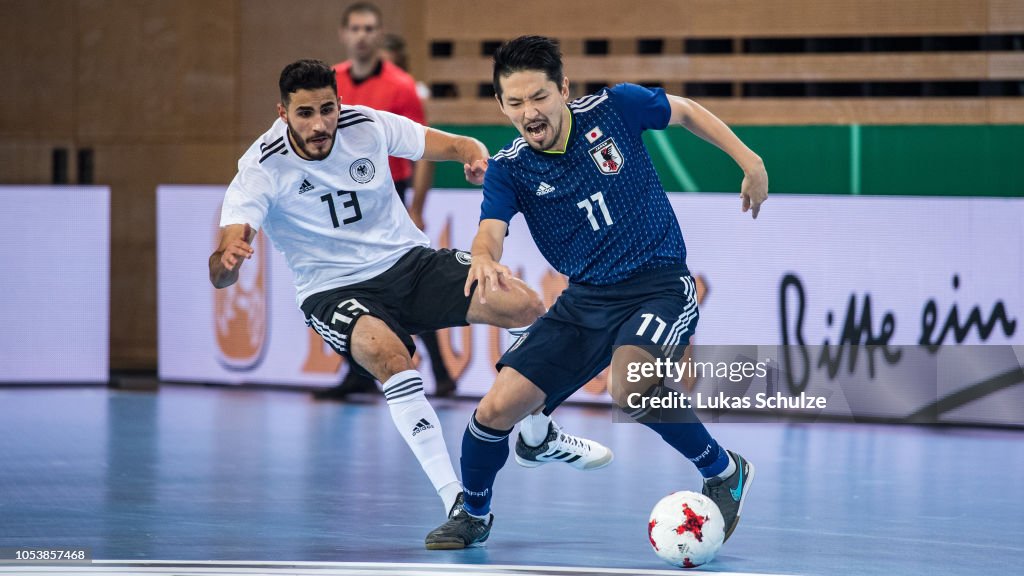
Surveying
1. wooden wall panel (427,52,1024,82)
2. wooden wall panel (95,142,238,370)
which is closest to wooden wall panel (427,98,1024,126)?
wooden wall panel (427,52,1024,82)

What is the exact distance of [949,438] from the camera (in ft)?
25.3

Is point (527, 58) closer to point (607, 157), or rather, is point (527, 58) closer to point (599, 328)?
point (607, 157)

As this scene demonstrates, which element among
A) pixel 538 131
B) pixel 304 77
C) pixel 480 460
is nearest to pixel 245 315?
pixel 304 77

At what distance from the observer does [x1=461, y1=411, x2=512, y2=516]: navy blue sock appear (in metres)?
5.00

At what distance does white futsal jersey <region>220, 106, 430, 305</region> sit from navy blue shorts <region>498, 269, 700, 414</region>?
3.84ft

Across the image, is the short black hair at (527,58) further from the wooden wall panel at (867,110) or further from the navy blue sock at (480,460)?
the wooden wall panel at (867,110)

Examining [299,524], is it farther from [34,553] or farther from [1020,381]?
[1020,381]

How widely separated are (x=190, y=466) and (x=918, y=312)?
3.98 metres

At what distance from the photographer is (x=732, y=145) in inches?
198

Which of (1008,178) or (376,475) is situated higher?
(1008,178)

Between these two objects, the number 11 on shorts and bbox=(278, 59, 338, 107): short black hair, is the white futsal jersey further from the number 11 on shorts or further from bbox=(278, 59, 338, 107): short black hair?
the number 11 on shorts

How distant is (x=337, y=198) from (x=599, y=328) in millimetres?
1462

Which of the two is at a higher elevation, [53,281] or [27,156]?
[27,156]

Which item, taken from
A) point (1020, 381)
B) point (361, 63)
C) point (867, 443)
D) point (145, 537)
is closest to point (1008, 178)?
point (1020, 381)
